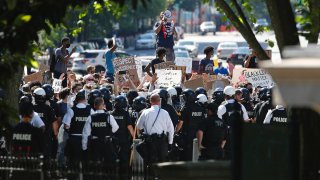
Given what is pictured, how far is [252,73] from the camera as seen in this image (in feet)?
87.4

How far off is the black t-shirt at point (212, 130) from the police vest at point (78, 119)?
200 cm

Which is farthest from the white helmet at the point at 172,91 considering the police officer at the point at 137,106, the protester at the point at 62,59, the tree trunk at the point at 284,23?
the tree trunk at the point at 284,23

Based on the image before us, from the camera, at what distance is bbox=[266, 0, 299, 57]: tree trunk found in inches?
495

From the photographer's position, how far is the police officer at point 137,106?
20.1m

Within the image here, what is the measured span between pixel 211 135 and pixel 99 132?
82.8 inches

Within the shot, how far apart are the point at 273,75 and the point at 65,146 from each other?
9450 millimetres

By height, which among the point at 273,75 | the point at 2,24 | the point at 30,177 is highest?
the point at 2,24

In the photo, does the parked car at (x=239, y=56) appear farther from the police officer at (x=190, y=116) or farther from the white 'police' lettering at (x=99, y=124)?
the white 'police' lettering at (x=99, y=124)

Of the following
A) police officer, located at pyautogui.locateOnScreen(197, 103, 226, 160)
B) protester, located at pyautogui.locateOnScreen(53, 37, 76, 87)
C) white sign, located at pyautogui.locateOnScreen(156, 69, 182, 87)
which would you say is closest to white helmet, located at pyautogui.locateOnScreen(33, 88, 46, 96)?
police officer, located at pyautogui.locateOnScreen(197, 103, 226, 160)

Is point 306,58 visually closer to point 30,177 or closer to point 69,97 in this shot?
point 30,177

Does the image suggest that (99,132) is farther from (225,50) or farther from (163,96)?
(225,50)

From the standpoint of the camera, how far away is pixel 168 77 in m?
25.3

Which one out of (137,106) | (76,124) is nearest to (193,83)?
(137,106)

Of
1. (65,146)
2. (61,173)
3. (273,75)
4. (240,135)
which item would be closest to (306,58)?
(273,75)
